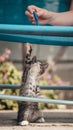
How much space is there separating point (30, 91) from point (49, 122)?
286mm

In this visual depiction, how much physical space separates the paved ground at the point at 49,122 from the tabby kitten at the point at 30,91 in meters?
0.06

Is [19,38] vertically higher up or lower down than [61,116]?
higher up

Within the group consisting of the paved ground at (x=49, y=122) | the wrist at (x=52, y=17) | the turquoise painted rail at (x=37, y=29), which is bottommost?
the paved ground at (x=49, y=122)

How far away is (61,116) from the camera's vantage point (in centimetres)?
389

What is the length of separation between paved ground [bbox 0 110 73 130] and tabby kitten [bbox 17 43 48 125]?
0.21 ft

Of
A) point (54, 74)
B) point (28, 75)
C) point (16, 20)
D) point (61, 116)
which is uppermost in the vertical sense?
point (16, 20)

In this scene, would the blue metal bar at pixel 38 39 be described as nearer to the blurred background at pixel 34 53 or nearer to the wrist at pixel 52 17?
the blurred background at pixel 34 53

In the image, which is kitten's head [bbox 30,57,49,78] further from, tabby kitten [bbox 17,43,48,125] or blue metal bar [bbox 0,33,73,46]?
blue metal bar [bbox 0,33,73,46]

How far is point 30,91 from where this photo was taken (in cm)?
343

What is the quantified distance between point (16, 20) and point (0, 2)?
7.0 inches

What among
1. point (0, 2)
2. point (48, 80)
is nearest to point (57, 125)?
point (0, 2)

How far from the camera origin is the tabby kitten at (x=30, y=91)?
11.3 ft

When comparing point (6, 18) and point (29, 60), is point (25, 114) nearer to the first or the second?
point (29, 60)

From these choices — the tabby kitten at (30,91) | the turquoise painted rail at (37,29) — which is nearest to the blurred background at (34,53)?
the tabby kitten at (30,91)
